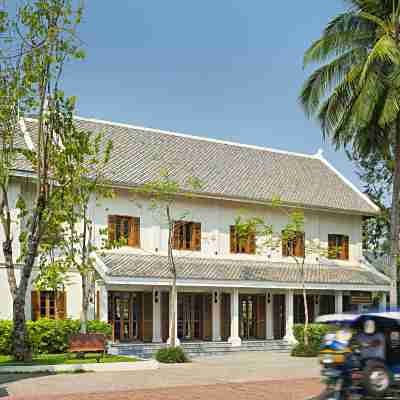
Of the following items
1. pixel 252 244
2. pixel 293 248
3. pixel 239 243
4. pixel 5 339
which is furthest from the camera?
pixel 293 248

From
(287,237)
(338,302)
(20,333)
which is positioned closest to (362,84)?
(287,237)

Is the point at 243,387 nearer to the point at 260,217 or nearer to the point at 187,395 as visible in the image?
the point at 187,395

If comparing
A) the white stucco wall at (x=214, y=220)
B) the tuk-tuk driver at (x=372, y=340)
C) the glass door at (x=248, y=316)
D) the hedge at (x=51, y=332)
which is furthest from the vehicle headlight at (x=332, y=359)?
the glass door at (x=248, y=316)

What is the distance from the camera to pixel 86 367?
65.8 feet

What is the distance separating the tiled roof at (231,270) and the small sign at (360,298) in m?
0.81

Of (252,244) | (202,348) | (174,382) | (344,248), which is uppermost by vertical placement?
(252,244)

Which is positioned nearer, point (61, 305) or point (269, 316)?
point (61, 305)

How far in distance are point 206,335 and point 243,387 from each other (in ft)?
48.1

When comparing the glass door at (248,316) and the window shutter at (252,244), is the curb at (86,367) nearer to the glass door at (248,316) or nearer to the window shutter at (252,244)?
the window shutter at (252,244)

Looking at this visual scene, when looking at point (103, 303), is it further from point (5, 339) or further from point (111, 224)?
point (5, 339)

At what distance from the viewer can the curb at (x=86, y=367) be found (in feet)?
63.3

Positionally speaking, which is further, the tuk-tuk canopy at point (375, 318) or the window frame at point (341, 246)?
the window frame at point (341, 246)

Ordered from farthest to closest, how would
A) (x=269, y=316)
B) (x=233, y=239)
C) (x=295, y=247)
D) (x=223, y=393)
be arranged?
(x=295, y=247)
(x=269, y=316)
(x=233, y=239)
(x=223, y=393)

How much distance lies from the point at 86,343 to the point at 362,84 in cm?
1299
